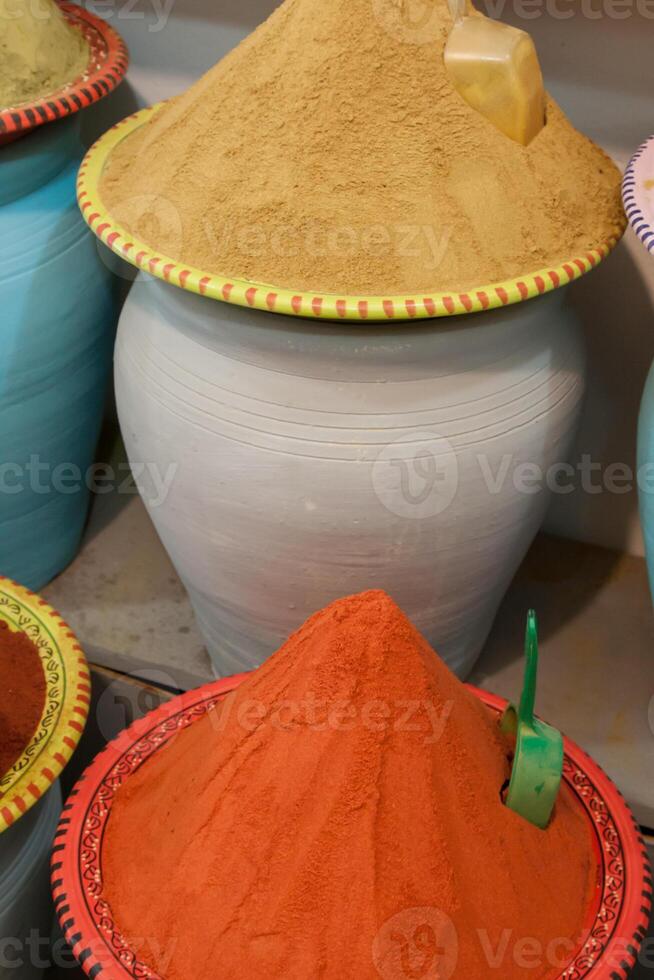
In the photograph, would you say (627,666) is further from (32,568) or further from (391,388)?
(32,568)

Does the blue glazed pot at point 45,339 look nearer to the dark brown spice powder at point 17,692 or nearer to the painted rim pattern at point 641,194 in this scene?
the dark brown spice powder at point 17,692

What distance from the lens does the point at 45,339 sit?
1.34 metres

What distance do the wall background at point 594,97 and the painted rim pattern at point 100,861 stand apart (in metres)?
0.57

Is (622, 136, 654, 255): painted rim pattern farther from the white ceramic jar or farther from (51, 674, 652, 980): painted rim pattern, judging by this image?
(51, 674, 652, 980): painted rim pattern

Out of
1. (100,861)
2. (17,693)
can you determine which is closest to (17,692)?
(17,693)

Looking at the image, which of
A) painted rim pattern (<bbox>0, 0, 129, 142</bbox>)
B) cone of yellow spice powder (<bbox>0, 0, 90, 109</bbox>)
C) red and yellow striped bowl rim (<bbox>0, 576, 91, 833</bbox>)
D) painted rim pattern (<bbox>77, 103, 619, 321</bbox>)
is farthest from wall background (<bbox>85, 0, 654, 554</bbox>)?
red and yellow striped bowl rim (<bbox>0, 576, 91, 833</bbox>)

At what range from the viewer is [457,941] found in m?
0.81

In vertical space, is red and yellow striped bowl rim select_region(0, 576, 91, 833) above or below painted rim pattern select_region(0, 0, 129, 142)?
below

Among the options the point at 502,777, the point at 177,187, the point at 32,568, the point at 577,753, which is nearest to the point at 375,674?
the point at 502,777

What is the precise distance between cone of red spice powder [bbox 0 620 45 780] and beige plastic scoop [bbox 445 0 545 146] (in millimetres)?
601

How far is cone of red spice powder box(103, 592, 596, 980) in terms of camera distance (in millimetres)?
806

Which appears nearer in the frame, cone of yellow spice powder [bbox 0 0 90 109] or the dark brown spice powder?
the dark brown spice powder

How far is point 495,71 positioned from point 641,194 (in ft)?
0.52

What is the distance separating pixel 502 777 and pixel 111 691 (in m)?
0.62
